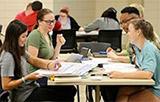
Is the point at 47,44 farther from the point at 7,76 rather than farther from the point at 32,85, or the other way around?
→ the point at 7,76

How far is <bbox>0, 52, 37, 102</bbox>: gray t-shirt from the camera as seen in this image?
3031 mm

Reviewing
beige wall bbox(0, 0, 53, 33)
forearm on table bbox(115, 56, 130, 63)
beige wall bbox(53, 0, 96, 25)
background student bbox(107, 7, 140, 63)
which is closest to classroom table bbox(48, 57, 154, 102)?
forearm on table bbox(115, 56, 130, 63)

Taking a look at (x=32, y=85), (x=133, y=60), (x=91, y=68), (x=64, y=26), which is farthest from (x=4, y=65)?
(x=64, y=26)

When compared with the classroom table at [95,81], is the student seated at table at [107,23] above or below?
above

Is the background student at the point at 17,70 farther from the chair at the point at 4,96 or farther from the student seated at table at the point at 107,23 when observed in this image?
the student seated at table at the point at 107,23

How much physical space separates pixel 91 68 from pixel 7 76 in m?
0.71

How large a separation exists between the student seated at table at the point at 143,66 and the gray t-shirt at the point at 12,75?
2.39ft

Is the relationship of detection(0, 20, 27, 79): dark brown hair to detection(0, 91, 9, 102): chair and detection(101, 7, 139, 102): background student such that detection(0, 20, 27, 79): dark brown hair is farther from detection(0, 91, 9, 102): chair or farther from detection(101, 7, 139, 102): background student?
detection(101, 7, 139, 102): background student

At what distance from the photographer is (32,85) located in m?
3.33

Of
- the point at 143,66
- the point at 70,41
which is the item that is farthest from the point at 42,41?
the point at 70,41

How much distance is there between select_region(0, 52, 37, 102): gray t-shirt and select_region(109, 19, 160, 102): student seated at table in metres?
0.73

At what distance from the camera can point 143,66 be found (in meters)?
2.98

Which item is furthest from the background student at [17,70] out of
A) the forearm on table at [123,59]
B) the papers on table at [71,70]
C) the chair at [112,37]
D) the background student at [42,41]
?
the chair at [112,37]

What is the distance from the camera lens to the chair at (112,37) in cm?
689
